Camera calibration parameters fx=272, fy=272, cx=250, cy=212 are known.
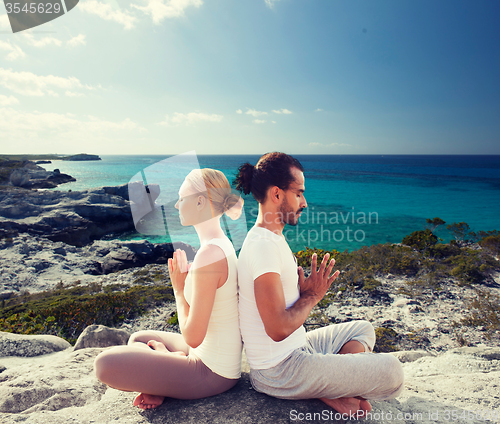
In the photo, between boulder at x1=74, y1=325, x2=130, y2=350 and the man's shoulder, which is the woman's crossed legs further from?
boulder at x1=74, y1=325, x2=130, y2=350

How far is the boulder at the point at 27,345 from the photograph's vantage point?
154 inches

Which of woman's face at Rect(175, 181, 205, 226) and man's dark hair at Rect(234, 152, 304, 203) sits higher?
man's dark hair at Rect(234, 152, 304, 203)

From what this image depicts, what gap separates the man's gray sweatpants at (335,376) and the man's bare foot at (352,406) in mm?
76

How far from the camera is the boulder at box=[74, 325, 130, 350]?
4.21m

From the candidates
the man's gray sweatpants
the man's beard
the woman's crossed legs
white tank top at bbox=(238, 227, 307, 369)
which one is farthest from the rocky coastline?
the man's beard

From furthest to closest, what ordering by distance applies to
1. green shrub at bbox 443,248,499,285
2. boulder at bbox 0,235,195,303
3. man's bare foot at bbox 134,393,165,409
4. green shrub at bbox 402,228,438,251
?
boulder at bbox 0,235,195,303
green shrub at bbox 402,228,438,251
green shrub at bbox 443,248,499,285
man's bare foot at bbox 134,393,165,409

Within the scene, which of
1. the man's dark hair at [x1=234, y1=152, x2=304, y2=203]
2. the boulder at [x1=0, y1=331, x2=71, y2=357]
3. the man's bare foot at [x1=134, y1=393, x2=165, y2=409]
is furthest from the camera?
the boulder at [x1=0, y1=331, x2=71, y2=357]

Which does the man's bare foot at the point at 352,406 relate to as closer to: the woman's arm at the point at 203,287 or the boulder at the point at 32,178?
the woman's arm at the point at 203,287

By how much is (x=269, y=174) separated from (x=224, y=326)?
1351 millimetres

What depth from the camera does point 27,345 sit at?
4051 millimetres

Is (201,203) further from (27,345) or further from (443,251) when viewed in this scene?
(443,251)

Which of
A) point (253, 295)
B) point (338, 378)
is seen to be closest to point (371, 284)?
point (338, 378)

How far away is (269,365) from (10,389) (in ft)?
8.86

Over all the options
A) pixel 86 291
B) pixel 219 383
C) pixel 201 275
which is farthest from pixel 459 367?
pixel 86 291
